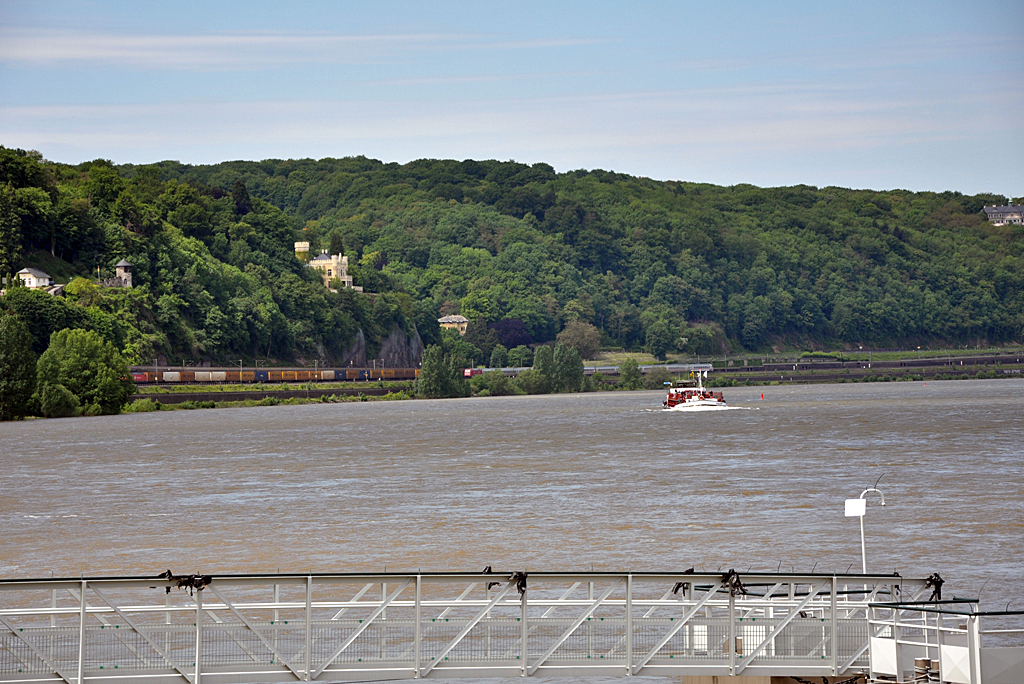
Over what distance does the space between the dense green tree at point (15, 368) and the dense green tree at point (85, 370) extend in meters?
3.53

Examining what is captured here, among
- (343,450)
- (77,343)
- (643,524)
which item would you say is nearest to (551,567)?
(643,524)

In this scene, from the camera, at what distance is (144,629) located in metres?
22.2

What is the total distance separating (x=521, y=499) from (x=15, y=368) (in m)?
92.0

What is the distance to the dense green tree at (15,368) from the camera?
134 m

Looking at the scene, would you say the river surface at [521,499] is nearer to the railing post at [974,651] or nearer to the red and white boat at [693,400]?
the railing post at [974,651]

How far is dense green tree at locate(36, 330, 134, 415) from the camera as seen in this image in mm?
147125

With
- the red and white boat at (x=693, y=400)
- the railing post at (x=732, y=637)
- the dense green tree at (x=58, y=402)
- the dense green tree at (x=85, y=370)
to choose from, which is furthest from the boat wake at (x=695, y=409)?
the railing post at (x=732, y=637)

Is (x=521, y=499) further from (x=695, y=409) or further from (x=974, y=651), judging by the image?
(x=695, y=409)

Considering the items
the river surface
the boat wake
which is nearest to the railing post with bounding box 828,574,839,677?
the river surface

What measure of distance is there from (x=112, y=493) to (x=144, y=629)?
157 ft

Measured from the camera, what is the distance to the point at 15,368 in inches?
5364

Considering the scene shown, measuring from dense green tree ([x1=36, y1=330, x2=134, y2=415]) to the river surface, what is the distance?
19.6 meters

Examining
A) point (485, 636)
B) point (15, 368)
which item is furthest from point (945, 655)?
point (15, 368)

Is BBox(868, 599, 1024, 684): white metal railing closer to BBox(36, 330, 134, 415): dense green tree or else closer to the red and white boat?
BBox(36, 330, 134, 415): dense green tree
